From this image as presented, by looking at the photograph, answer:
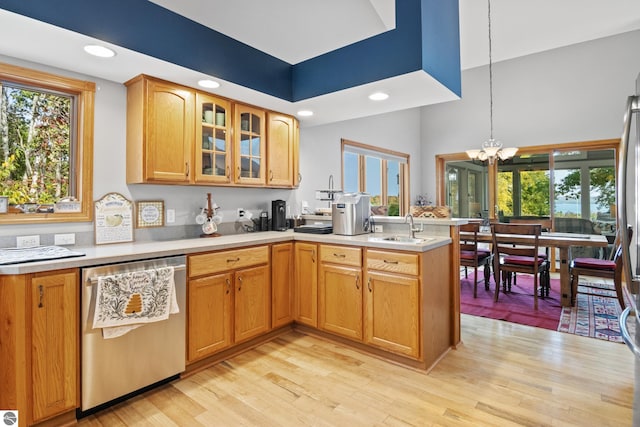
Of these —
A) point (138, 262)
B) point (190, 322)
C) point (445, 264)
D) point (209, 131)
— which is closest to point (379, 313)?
point (445, 264)

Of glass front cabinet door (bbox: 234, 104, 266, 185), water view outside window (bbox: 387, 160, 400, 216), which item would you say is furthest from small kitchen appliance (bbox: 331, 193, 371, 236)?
water view outside window (bbox: 387, 160, 400, 216)

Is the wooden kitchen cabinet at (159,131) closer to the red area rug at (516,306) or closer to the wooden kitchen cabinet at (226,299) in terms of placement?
the wooden kitchen cabinet at (226,299)

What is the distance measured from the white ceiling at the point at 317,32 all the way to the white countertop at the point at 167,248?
1.21m

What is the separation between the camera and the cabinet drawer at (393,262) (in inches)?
97.5

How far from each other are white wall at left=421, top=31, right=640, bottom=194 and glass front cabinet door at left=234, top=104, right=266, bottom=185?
4.83 meters

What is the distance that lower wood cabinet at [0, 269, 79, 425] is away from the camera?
1.77 m

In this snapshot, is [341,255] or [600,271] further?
[600,271]

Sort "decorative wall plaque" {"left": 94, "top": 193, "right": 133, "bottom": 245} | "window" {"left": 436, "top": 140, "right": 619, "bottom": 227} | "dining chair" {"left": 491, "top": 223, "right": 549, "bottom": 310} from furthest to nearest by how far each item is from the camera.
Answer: "window" {"left": 436, "top": 140, "right": 619, "bottom": 227}
"dining chair" {"left": 491, "top": 223, "right": 549, "bottom": 310}
"decorative wall plaque" {"left": 94, "top": 193, "right": 133, "bottom": 245}

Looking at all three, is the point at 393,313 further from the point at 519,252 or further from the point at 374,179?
the point at 374,179

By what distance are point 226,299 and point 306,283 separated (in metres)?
0.75

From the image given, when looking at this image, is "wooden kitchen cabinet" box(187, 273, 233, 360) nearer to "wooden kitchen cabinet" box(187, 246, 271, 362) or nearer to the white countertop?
"wooden kitchen cabinet" box(187, 246, 271, 362)

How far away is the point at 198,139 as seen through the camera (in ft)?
9.43

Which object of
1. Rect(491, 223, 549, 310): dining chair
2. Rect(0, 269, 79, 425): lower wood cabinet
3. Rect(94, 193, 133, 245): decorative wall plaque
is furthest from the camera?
Rect(491, 223, 549, 310): dining chair

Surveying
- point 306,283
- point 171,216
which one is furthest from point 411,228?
point 171,216
